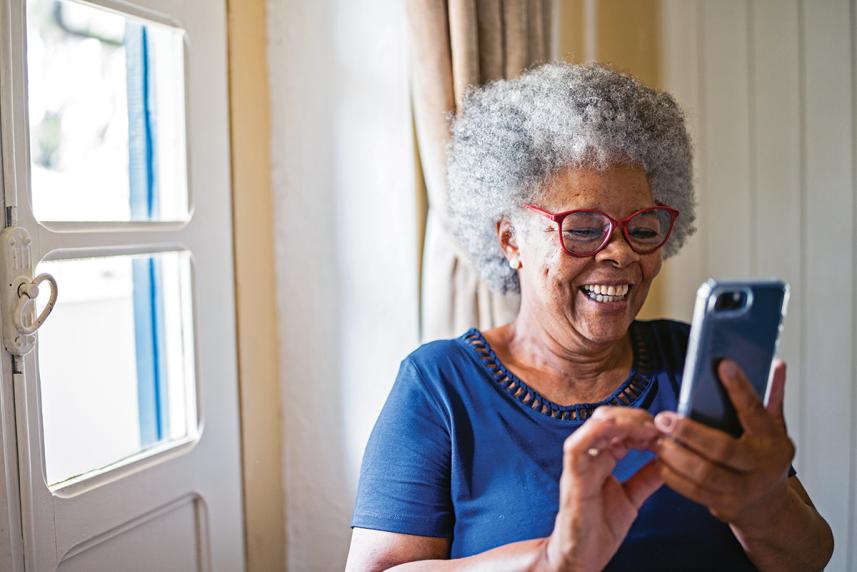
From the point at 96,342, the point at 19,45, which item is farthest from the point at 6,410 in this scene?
the point at 19,45

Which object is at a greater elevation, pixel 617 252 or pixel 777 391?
pixel 617 252

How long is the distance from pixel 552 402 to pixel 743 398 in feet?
1.30

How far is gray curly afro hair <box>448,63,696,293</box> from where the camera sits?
1.17 metres

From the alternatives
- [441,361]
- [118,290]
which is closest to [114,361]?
[118,290]

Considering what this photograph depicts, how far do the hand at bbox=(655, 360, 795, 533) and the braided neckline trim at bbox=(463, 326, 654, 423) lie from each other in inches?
13.3

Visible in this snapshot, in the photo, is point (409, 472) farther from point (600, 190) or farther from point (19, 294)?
point (19, 294)

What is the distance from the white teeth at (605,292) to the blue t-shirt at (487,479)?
0.17m

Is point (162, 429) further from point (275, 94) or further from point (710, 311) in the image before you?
point (710, 311)

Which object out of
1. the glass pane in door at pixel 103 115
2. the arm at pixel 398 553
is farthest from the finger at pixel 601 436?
the glass pane in door at pixel 103 115

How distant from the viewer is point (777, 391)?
0.87 metres

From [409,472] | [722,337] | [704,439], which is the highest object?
[722,337]

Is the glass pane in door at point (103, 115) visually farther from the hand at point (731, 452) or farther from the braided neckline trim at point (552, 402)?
the hand at point (731, 452)

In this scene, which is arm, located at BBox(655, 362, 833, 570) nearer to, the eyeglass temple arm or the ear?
the eyeglass temple arm

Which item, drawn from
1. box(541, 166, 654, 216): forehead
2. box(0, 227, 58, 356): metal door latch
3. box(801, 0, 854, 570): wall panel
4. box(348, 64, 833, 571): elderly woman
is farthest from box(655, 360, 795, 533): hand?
box(801, 0, 854, 570): wall panel
